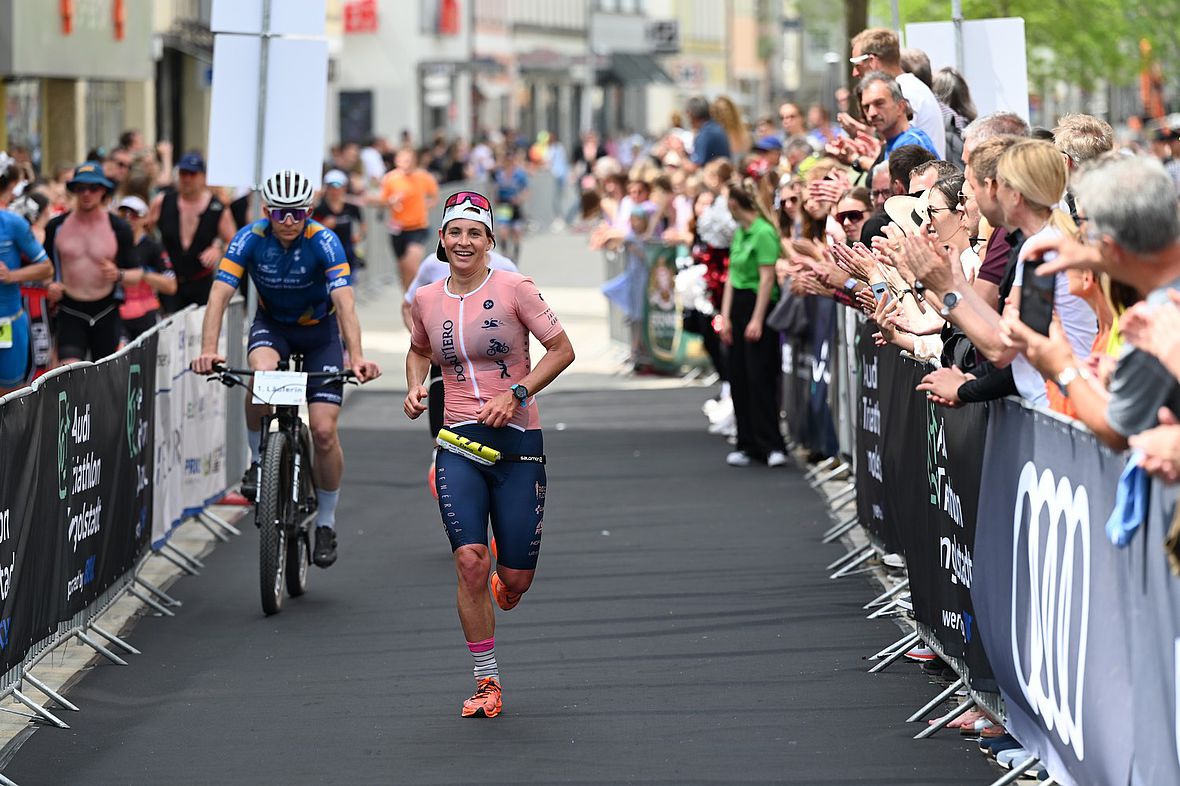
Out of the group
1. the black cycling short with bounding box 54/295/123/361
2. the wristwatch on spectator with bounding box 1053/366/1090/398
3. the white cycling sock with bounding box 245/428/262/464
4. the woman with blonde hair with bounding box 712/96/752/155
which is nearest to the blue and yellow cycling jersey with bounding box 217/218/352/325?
the white cycling sock with bounding box 245/428/262/464

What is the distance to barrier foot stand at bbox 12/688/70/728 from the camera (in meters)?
7.69

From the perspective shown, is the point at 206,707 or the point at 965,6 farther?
the point at 965,6

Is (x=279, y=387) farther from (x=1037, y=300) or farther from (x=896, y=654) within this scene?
(x=1037, y=300)

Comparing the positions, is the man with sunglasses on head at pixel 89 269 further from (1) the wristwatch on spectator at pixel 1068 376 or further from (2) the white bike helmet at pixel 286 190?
(1) the wristwatch on spectator at pixel 1068 376

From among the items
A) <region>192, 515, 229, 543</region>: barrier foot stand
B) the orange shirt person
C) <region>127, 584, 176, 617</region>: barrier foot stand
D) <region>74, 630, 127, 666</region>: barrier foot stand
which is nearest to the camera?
<region>74, 630, 127, 666</region>: barrier foot stand

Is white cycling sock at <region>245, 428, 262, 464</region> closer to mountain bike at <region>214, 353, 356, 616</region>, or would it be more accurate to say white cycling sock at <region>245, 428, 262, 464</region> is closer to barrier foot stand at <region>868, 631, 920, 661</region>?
mountain bike at <region>214, 353, 356, 616</region>

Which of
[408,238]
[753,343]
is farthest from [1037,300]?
[408,238]

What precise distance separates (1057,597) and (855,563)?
4574mm

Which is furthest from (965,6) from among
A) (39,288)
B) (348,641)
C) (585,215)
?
(348,641)

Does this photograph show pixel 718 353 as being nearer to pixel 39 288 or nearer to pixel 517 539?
pixel 39 288

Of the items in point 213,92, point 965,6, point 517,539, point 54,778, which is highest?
point 965,6

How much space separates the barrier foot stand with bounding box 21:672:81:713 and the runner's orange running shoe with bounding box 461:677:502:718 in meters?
1.51

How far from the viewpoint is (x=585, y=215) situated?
33.9 metres

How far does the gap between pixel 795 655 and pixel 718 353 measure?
24.6ft
